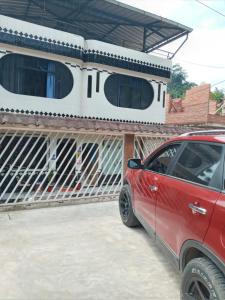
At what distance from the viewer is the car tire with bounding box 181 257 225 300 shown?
2.18 m

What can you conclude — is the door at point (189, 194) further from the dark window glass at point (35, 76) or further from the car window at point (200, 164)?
the dark window glass at point (35, 76)

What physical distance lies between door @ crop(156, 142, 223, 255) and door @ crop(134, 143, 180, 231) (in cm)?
19

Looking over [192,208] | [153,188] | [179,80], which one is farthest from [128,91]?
[179,80]

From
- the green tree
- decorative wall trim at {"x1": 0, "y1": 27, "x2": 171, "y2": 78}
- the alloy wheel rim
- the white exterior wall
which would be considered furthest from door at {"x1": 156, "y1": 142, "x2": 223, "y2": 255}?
the green tree

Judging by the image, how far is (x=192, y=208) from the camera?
256cm

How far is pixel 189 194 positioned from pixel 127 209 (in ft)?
9.02

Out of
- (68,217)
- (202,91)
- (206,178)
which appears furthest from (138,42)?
(206,178)

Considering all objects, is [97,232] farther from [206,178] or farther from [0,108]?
[0,108]

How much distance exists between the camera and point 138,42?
48.5 feet

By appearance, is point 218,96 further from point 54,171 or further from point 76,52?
point 54,171

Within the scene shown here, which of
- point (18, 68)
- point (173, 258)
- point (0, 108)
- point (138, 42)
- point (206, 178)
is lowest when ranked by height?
point (173, 258)

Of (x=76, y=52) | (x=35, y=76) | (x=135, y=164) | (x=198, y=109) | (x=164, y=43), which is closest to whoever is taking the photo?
(x=135, y=164)

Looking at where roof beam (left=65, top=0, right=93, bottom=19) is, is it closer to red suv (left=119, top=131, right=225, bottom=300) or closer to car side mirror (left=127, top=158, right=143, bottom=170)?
car side mirror (left=127, top=158, right=143, bottom=170)

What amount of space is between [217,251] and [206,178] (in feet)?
2.18
